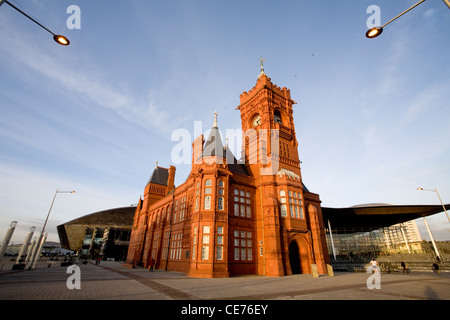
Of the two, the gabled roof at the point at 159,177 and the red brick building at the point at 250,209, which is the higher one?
the gabled roof at the point at 159,177

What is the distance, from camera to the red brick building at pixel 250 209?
2328 centimetres

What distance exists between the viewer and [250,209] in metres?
27.4

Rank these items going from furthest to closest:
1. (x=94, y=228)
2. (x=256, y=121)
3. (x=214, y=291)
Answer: (x=94, y=228)
(x=256, y=121)
(x=214, y=291)

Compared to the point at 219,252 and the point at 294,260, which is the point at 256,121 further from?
the point at 219,252

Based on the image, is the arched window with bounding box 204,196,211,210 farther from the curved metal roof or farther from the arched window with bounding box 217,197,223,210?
the curved metal roof

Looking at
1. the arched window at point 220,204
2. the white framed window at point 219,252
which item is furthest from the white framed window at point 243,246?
the arched window at point 220,204

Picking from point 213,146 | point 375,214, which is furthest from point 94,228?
point 375,214

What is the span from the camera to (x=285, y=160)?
31.4 meters

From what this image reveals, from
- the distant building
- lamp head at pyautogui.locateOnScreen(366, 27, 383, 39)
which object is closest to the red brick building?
lamp head at pyautogui.locateOnScreen(366, 27, 383, 39)

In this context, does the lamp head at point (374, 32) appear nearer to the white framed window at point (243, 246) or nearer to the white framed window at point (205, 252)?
the white framed window at point (205, 252)

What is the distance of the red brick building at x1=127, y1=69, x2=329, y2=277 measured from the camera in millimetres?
23281
